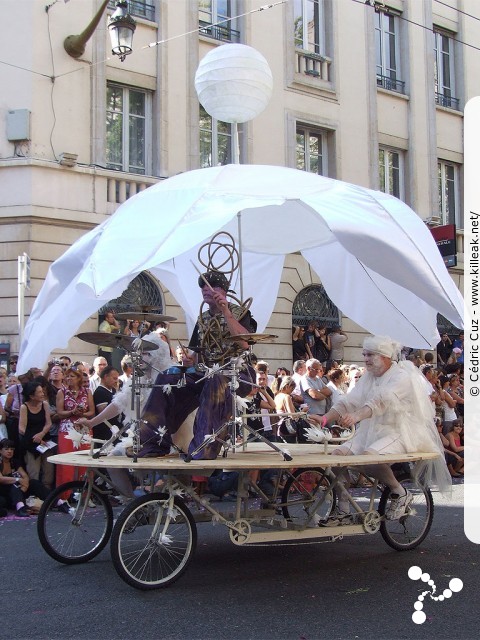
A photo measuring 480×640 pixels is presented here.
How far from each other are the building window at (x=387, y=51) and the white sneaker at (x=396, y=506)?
1920cm

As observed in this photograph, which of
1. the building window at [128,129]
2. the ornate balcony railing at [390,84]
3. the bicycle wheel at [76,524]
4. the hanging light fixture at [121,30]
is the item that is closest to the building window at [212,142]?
the building window at [128,129]

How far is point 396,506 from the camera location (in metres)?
7.39

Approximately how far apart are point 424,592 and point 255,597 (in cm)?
125

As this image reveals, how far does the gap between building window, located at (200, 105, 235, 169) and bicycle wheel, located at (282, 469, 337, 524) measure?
13.7 metres

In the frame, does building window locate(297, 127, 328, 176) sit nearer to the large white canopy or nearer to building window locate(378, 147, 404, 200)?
building window locate(378, 147, 404, 200)

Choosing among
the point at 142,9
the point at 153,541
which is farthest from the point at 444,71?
the point at 153,541

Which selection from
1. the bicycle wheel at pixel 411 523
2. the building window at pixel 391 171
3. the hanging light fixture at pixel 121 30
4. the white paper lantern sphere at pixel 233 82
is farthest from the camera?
the building window at pixel 391 171

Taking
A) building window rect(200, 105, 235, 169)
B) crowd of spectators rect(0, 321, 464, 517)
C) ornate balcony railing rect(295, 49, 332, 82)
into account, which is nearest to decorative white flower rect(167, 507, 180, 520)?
crowd of spectators rect(0, 321, 464, 517)

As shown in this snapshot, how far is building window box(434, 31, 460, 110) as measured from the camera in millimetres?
26266

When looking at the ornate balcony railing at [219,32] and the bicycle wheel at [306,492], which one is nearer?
the bicycle wheel at [306,492]

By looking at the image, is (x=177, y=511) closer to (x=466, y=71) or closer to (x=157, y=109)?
(x=157, y=109)

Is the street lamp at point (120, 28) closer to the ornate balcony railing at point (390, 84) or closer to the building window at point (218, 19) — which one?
the building window at point (218, 19)

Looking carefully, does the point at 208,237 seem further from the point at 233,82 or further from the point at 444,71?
the point at 444,71

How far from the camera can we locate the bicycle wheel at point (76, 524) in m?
7.05
